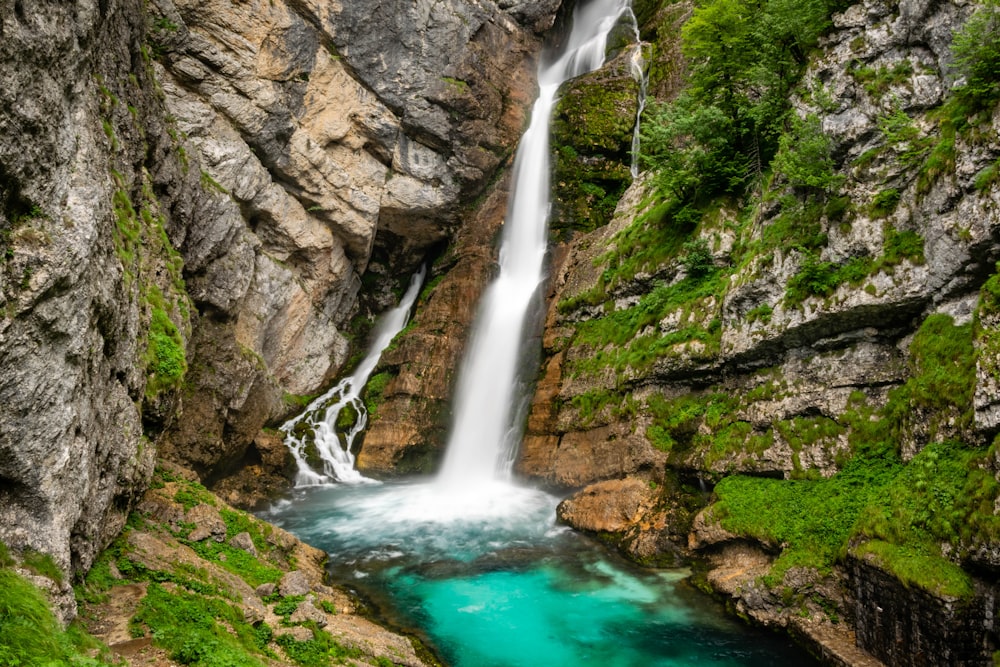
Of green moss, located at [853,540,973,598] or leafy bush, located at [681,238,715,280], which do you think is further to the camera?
leafy bush, located at [681,238,715,280]

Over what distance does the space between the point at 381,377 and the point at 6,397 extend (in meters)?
19.1

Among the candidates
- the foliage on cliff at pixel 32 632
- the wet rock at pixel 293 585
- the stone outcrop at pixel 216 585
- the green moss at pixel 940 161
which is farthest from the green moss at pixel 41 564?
the green moss at pixel 940 161

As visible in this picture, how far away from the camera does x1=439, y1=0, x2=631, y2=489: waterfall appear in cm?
2059

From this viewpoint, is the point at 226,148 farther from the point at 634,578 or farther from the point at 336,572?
the point at 634,578

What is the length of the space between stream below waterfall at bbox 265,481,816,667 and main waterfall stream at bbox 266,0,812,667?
3cm

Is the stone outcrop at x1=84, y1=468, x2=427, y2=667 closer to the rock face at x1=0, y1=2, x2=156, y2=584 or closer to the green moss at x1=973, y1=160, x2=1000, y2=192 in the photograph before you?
the rock face at x1=0, y1=2, x2=156, y2=584

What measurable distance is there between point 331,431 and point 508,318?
8.58 meters

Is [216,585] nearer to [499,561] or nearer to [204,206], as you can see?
[499,561]

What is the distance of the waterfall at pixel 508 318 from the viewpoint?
2059 cm

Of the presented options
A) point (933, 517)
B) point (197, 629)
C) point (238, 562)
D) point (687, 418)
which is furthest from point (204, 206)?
point (933, 517)

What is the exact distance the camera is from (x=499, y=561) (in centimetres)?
1363

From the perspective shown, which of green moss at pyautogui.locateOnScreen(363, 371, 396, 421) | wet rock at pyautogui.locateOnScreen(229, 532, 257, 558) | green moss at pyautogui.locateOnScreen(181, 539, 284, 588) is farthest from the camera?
green moss at pyautogui.locateOnScreen(363, 371, 396, 421)

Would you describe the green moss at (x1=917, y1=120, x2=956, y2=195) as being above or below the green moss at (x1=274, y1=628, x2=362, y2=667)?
above

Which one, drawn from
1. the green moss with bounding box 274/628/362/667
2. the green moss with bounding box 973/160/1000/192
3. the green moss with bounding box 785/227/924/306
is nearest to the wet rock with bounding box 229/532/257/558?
the green moss with bounding box 274/628/362/667
